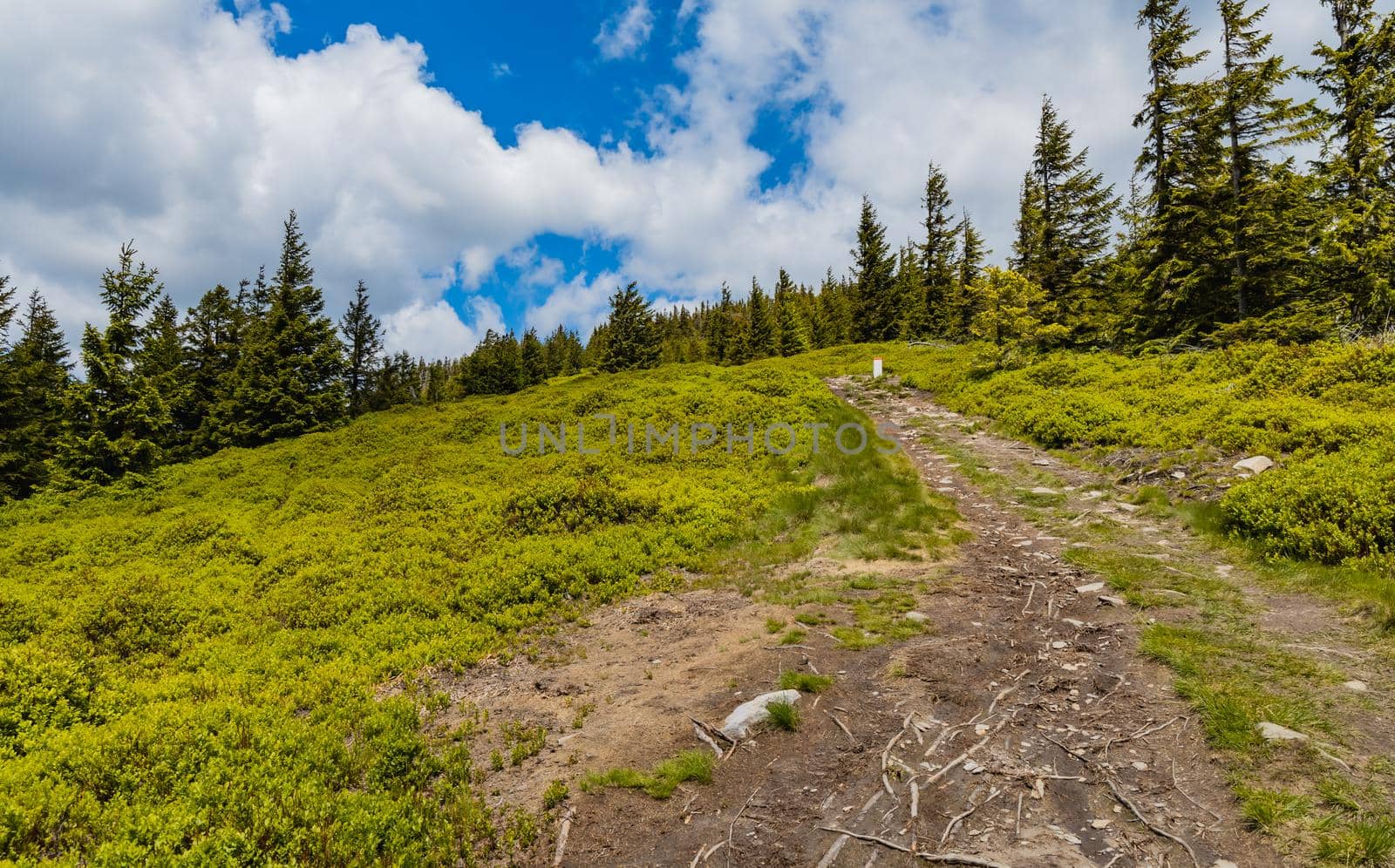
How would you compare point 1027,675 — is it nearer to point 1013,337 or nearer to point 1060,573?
point 1060,573

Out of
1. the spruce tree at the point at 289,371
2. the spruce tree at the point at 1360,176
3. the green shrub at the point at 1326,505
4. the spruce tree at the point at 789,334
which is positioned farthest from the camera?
the spruce tree at the point at 789,334

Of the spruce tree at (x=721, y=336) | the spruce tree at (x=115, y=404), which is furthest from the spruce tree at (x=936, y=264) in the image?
the spruce tree at (x=115, y=404)

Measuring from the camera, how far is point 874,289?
58938mm

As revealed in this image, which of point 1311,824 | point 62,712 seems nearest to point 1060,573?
point 1311,824

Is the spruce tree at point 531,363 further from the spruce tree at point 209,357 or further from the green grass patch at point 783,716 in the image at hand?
the green grass patch at point 783,716

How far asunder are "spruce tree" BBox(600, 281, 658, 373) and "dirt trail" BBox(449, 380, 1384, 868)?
58.2 metres

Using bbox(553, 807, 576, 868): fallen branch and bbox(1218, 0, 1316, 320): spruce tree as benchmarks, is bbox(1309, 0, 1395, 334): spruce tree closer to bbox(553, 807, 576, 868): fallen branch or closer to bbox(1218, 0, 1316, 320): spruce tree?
bbox(1218, 0, 1316, 320): spruce tree

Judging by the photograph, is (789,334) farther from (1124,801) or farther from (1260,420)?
(1124,801)

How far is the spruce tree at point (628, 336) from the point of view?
6625cm

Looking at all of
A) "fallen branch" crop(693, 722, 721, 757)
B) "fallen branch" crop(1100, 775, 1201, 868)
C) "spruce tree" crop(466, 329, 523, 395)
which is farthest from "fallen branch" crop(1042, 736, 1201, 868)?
"spruce tree" crop(466, 329, 523, 395)

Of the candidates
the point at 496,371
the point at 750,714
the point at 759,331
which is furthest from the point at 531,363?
the point at 750,714

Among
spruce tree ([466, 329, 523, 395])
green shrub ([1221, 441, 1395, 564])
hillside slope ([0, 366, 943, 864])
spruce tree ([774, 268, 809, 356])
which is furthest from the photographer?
spruce tree ([466, 329, 523, 395])

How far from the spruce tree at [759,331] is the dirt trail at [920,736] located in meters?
61.8

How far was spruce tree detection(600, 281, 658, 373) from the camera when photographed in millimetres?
66250
